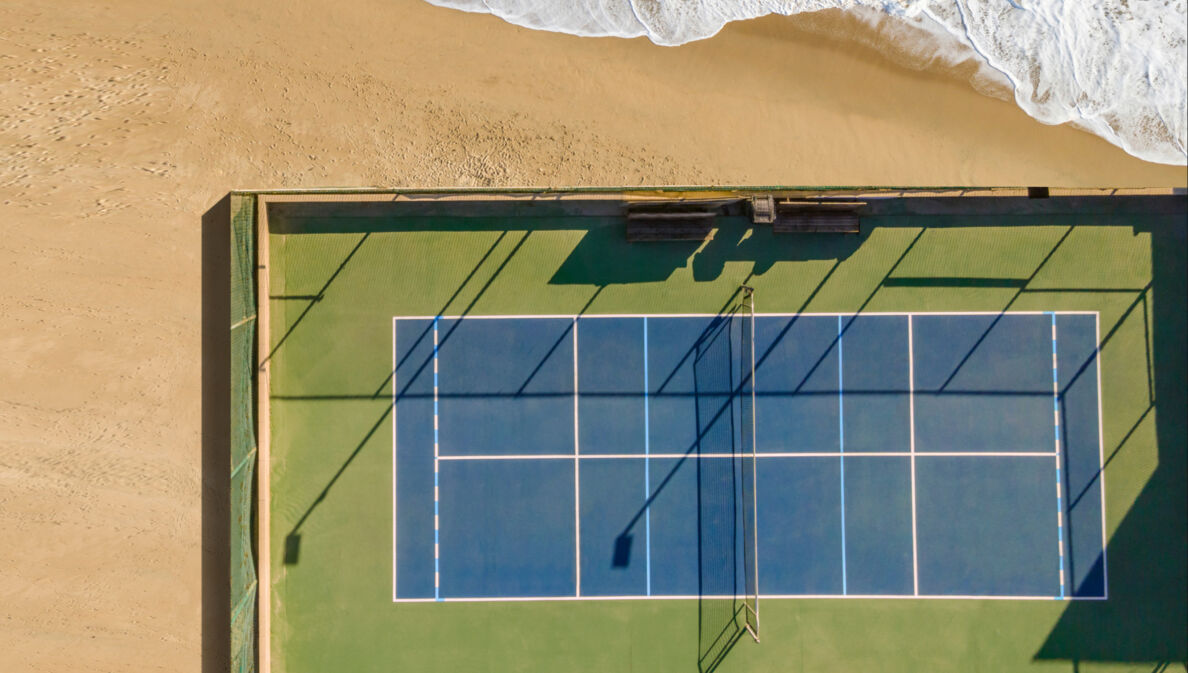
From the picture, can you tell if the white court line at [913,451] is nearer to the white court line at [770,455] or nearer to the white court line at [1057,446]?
the white court line at [770,455]

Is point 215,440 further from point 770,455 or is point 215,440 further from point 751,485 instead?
point 770,455

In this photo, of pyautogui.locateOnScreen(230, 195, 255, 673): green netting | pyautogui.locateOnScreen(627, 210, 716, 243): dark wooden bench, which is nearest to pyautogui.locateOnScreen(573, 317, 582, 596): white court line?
pyautogui.locateOnScreen(627, 210, 716, 243): dark wooden bench

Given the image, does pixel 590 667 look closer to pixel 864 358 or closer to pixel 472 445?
pixel 472 445

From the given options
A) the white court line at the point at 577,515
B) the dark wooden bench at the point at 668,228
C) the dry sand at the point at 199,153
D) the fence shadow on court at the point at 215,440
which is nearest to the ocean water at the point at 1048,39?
the dry sand at the point at 199,153

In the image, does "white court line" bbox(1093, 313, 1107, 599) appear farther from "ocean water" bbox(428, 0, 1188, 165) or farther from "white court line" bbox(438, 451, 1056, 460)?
"ocean water" bbox(428, 0, 1188, 165)

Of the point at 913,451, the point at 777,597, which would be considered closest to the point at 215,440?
the point at 777,597
